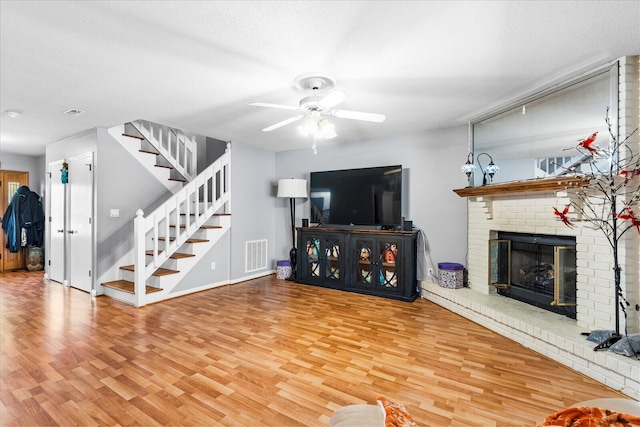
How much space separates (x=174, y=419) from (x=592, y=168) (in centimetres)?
345

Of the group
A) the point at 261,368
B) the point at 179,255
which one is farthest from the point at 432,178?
the point at 179,255

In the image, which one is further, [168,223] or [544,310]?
[168,223]

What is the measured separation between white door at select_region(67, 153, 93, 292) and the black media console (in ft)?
9.59

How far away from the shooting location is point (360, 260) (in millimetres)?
4395

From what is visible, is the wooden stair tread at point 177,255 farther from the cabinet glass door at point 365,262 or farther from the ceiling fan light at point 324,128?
the ceiling fan light at point 324,128

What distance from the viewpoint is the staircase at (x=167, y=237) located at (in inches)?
148

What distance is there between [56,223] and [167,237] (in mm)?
2457

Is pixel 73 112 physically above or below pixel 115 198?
above

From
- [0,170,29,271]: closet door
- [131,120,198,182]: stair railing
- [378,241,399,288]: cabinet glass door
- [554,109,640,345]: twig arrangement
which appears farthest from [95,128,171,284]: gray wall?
[554,109,640,345]: twig arrangement

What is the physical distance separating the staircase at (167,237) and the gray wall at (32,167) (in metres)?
3.22

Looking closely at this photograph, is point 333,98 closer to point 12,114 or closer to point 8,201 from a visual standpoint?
point 12,114

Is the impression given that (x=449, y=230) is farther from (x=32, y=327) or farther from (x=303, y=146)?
(x=32, y=327)

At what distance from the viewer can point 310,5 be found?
1.66 metres

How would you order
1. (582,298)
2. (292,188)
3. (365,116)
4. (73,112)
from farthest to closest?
(292,188) < (73,112) < (582,298) < (365,116)
